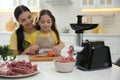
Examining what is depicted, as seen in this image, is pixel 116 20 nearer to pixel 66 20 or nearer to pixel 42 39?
pixel 66 20

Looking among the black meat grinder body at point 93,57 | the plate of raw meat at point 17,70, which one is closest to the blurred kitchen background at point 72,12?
the black meat grinder body at point 93,57

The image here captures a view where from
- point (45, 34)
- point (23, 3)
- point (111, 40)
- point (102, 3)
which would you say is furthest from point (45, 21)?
point (23, 3)

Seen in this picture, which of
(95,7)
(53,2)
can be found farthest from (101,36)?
(53,2)

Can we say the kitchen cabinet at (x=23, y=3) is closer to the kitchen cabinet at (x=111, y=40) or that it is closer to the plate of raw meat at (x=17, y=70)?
the kitchen cabinet at (x=111, y=40)

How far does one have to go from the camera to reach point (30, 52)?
5.67 feet

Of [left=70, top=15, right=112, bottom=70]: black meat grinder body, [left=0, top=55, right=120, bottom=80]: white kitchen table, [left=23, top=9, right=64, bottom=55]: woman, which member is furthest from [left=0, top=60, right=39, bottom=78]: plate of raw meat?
[left=23, top=9, right=64, bottom=55]: woman

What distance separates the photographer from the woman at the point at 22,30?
185 cm

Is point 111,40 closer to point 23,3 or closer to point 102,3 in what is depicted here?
point 102,3

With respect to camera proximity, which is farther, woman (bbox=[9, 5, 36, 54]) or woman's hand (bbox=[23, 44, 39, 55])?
woman (bbox=[9, 5, 36, 54])

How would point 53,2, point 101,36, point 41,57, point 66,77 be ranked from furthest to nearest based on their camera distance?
point 53,2 → point 101,36 → point 41,57 → point 66,77

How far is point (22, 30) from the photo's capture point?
6.35 ft

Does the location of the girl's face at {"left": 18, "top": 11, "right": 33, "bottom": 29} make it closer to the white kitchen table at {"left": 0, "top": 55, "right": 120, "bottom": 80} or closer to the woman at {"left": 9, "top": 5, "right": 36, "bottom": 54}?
the woman at {"left": 9, "top": 5, "right": 36, "bottom": 54}

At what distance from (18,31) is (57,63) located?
0.80m

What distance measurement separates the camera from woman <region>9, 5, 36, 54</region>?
1.85m
